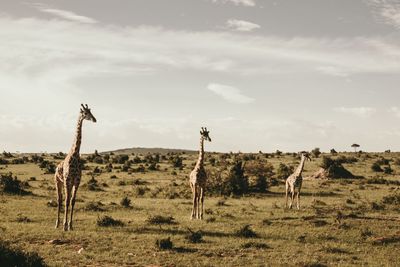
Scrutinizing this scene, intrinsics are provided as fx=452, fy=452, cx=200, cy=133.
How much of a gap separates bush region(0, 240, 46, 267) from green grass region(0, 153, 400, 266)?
116 cm

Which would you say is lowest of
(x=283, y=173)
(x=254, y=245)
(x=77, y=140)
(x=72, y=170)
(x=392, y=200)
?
(x=254, y=245)

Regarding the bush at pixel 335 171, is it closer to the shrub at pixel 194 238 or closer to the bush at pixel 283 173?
the bush at pixel 283 173

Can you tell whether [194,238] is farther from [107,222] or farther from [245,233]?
[107,222]

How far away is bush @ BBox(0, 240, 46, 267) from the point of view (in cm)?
1243

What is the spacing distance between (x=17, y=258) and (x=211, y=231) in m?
9.19

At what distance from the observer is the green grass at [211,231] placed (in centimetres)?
1528

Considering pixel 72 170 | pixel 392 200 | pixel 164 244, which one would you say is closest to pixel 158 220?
pixel 72 170

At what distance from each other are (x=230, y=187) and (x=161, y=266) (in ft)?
74.5

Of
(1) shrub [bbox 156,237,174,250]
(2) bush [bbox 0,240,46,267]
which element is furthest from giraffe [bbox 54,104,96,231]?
(2) bush [bbox 0,240,46,267]

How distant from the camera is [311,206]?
2873 cm

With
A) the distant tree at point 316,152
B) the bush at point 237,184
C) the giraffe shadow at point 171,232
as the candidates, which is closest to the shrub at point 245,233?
the giraffe shadow at point 171,232

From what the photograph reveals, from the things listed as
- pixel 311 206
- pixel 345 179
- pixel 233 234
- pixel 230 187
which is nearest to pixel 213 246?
pixel 233 234

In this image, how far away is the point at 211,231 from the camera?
19.9 meters

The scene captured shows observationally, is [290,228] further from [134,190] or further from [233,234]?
[134,190]
